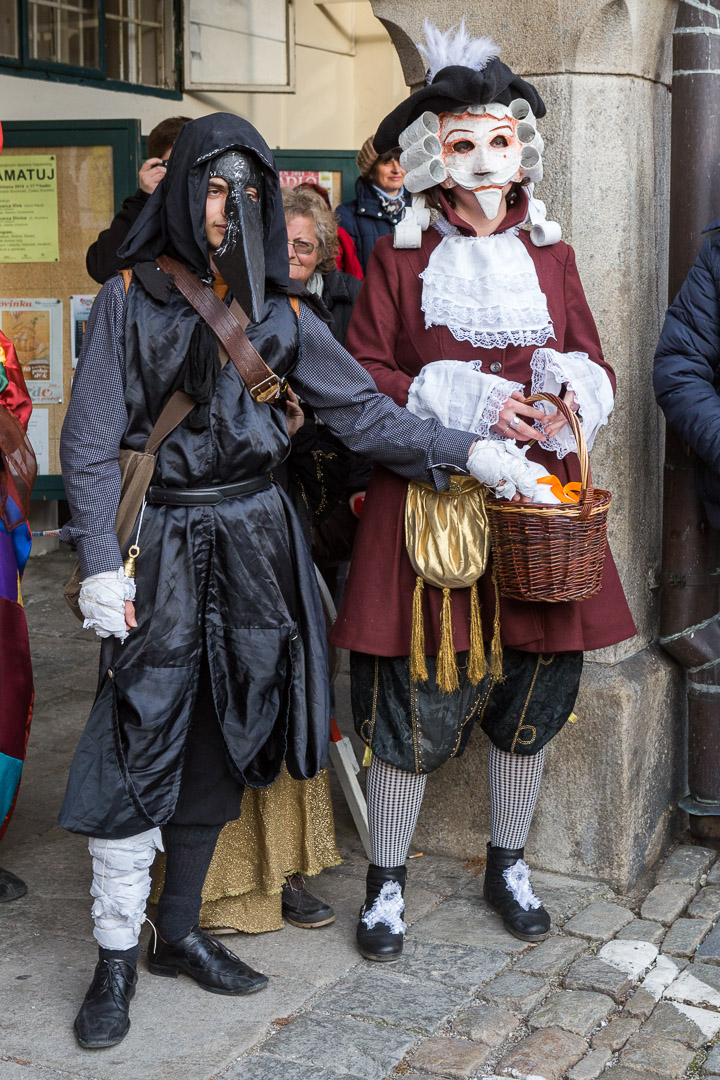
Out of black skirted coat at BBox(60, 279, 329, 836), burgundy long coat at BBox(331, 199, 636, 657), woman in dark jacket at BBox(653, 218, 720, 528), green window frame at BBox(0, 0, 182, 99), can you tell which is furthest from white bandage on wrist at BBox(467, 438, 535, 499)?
green window frame at BBox(0, 0, 182, 99)

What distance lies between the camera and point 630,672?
365cm

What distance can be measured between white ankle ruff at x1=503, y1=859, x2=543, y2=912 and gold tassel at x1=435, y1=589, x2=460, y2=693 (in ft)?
2.05

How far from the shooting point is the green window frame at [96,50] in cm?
703

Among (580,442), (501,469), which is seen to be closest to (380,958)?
(501,469)

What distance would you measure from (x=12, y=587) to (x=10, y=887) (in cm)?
80

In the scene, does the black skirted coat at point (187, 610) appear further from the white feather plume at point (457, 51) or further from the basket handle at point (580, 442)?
the white feather plume at point (457, 51)

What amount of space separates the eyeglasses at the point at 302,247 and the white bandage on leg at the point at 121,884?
1.84 meters

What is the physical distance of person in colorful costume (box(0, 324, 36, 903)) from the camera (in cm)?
335

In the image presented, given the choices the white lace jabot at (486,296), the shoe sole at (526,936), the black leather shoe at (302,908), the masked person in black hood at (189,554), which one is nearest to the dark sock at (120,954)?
the masked person in black hood at (189,554)

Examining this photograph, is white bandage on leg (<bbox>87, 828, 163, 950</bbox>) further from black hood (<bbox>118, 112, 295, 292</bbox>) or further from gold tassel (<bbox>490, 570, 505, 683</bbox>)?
black hood (<bbox>118, 112, 295, 292</bbox>)

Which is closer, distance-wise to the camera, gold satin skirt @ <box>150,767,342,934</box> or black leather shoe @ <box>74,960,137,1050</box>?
black leather shoe @ <box>74,960,137,1050</box>

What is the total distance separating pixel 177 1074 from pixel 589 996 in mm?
961

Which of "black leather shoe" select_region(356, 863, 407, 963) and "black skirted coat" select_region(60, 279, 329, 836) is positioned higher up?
"black skirted coat" select_region(60, 279, 329, 836)

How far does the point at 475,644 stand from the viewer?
3.09 metres
